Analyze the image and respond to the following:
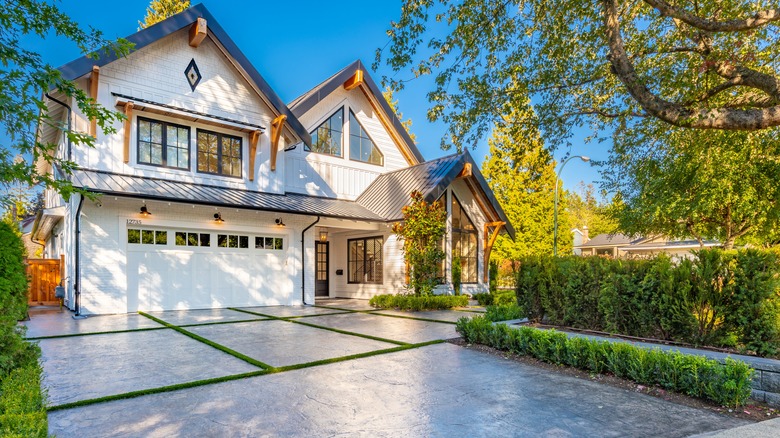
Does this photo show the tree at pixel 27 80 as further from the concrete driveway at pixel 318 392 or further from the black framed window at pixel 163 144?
the black framed window at pixel 163 144

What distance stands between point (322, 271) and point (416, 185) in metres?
5.49

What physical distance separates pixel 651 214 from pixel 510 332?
10.1 meters

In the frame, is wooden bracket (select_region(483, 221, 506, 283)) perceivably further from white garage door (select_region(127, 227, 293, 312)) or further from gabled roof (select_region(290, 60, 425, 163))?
white garage door (select_region(127, 227, 293, 312))

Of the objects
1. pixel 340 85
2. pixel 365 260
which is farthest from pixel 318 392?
pixel 340 85

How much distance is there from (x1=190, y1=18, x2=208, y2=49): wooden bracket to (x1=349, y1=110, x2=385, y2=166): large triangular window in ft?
19.3

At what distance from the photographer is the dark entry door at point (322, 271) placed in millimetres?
16906

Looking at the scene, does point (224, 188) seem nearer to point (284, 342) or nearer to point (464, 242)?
point (284, 342)

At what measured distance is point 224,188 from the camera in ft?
39.8

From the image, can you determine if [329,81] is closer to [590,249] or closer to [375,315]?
[375,315]

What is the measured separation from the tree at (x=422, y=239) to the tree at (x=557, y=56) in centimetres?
319

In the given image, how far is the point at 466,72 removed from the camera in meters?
9.17

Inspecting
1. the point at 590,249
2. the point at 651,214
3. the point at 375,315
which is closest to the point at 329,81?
the point at 375,315

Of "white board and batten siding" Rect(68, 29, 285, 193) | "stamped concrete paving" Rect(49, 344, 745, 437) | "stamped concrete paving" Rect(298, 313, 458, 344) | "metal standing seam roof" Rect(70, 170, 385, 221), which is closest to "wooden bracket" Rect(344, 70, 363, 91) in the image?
"white board and batten siding" Rect(68, 29, 285, 193)

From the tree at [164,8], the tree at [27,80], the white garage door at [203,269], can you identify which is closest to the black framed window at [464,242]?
the white garage door at [203,269]
